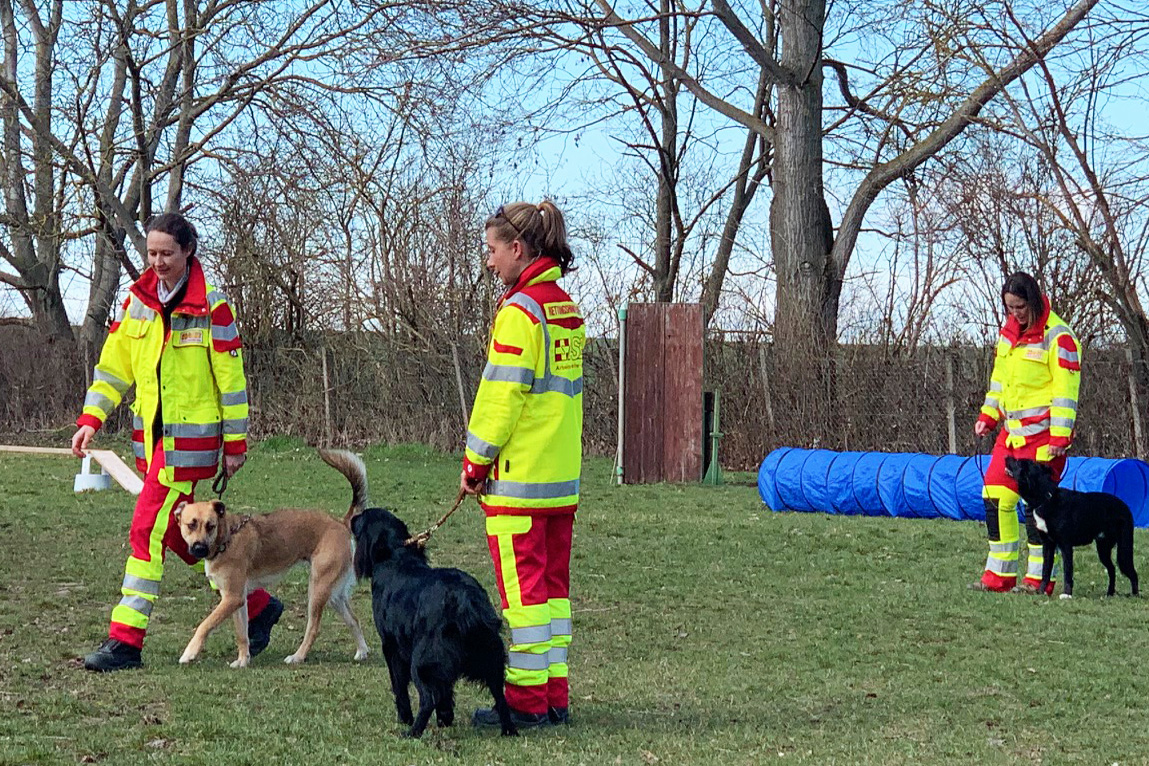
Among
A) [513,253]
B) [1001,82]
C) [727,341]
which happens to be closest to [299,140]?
[727,341]

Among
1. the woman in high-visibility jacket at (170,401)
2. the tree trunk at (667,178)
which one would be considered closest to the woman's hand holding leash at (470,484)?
the woman in high-visibility jacket at (170,401)

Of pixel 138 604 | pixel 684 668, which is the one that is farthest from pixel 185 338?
pixel 684 668

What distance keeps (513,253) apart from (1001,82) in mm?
14010

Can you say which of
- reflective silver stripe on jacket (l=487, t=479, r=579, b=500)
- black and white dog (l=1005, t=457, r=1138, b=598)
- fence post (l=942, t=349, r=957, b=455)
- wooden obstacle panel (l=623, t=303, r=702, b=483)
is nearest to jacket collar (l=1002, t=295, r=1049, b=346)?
black and white dog (l=1005, t=457, r=1138, b=598)

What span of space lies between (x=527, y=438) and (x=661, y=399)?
12.2 meters

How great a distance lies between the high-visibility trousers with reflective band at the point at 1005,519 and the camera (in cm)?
885

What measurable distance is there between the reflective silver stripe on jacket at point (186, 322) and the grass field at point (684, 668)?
5.03 feet

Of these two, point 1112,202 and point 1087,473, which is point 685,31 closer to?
point 1112,202

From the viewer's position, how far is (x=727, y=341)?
18.5 metres

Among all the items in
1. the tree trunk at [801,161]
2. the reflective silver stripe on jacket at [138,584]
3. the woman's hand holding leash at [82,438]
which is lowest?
the reflective silver stripe on jacket at [138,584]

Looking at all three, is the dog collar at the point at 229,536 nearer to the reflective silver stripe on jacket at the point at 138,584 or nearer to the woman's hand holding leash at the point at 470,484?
the reflective silver stripe on jacket at the point at 138,584

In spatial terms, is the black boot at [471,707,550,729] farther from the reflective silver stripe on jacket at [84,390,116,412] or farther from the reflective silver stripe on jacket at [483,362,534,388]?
the reflective silver stripe on jacket at [84,390,116,412]

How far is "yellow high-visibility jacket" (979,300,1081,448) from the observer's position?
868cm

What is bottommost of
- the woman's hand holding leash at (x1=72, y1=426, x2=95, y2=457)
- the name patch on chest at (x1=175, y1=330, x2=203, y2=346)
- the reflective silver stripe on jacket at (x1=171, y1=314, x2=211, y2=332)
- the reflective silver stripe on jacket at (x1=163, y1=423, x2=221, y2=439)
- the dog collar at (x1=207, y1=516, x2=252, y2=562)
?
the dog collar at (x1=207, y1=516, x2=252, y2=562)
